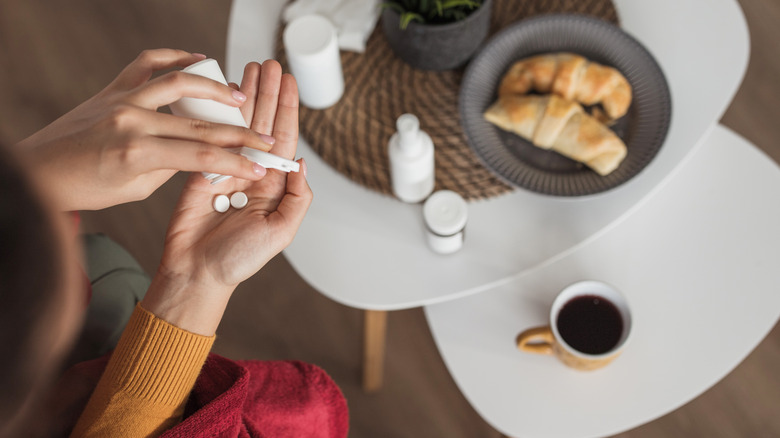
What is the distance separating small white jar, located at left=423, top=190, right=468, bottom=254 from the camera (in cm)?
76

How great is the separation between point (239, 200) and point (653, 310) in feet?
1.85

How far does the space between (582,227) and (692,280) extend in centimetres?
18

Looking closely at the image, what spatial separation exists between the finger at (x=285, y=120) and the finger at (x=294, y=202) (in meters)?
0.03

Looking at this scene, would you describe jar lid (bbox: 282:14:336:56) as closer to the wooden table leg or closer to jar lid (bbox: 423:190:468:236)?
jar lid (bbox: 423:190:468:236)

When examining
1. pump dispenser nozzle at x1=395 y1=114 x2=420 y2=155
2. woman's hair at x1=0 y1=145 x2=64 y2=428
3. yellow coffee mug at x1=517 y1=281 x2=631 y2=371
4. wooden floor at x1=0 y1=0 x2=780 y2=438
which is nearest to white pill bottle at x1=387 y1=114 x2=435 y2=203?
pump dispenser nozzle at x1=395 y1=114 x2=420 y2=155

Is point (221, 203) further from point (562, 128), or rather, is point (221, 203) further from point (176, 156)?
point (562, 128)

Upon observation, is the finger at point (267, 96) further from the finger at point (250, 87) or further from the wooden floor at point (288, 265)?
the wooden floor at point (288, 265)

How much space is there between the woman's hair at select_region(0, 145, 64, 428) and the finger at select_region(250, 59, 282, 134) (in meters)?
0.35

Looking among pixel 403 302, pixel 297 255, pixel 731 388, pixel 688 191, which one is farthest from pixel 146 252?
pixel 731 388

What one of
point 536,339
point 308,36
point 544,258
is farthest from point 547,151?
point 308,36

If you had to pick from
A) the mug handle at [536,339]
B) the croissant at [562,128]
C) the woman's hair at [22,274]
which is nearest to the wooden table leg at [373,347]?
the mug handle at [536,339]

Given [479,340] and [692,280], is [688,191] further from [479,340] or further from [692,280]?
[479,340]

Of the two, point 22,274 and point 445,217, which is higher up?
point 22,274

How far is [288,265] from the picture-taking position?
1396 mm
